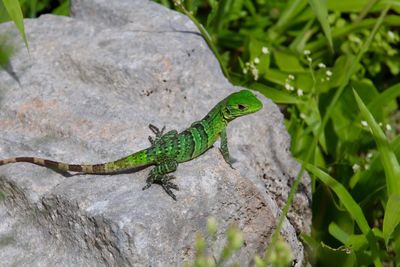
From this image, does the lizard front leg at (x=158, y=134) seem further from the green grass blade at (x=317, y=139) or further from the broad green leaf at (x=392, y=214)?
the broad green leaf at (x=392, y=214)

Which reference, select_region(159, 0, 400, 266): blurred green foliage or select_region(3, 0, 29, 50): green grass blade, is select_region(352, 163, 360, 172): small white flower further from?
select_region(3, 0, 29, 50): green grass blade

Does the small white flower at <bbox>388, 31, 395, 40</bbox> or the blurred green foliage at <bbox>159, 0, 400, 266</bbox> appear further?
the small white flower at <bbox>388, 31, 395, 40</bbox>

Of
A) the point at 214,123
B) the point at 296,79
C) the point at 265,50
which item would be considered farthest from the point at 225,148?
the point at 296,79

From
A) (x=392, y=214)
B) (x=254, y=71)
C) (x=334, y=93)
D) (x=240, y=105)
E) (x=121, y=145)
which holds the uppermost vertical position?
(x=240, y=105)

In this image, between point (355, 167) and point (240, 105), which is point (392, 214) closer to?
point (355, 167)

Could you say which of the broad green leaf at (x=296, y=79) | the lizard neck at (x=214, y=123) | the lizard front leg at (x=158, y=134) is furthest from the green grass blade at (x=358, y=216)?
the broad green leaf at (x=296, y=79)

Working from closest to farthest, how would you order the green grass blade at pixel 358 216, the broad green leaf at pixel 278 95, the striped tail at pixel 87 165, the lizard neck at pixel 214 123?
1. the striped tail at pixel 87 165
2. the lizard neck at pixel 214 123
3. the green grass blade at pixel 358 216
4. the broad green leaf at pixel 278 95

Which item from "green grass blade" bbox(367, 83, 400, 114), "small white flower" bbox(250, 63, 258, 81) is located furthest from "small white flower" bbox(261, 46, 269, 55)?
"green grass blade" bbox(367, 83, 400, 114)
